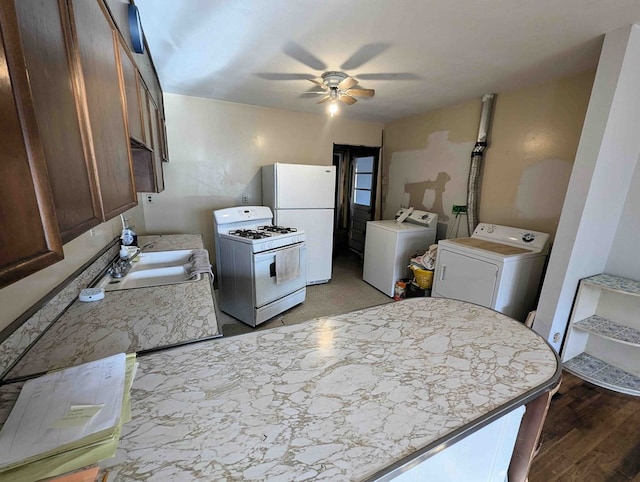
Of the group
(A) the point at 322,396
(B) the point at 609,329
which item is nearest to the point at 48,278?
(A) the point at 322,396

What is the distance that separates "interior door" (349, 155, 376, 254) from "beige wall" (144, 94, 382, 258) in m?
1.22

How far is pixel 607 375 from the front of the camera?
2057 mm

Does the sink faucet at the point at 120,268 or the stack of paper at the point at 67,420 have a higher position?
the stack of paper at the point at 67,420

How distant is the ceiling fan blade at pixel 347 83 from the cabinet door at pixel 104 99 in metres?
1.73

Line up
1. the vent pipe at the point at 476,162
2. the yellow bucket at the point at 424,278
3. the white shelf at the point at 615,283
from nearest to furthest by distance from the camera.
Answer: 1. the white shelf at the point at 615,283
2. the vent pipe at the point at 476,162
3. the yellow bucket at the point at 424,278

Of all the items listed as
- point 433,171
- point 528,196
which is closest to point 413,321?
point 528,196

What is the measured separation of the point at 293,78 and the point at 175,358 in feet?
8.39

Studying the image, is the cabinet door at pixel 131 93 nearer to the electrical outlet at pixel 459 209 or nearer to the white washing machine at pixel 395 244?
the white washing machine at pixel 395 244

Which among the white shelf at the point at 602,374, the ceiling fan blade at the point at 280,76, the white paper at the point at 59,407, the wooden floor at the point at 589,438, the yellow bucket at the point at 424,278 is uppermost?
the ceiling fan blade at the point at 280,76

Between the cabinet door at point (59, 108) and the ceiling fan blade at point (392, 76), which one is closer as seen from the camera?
the cabinet door at point (59, 108)

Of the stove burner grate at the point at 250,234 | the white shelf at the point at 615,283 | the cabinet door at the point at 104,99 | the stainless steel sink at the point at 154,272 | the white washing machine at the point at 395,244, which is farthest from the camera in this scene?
the white washing machine at the point at 395,244

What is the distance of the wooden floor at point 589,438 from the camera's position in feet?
4.61

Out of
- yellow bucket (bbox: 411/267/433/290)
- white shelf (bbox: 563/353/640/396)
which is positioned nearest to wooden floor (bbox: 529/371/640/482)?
white shelf (bbox: 563/353/640/396)

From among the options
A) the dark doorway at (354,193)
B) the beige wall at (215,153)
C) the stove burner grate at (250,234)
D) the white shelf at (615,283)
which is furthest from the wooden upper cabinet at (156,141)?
the white shelf at (615,283)
